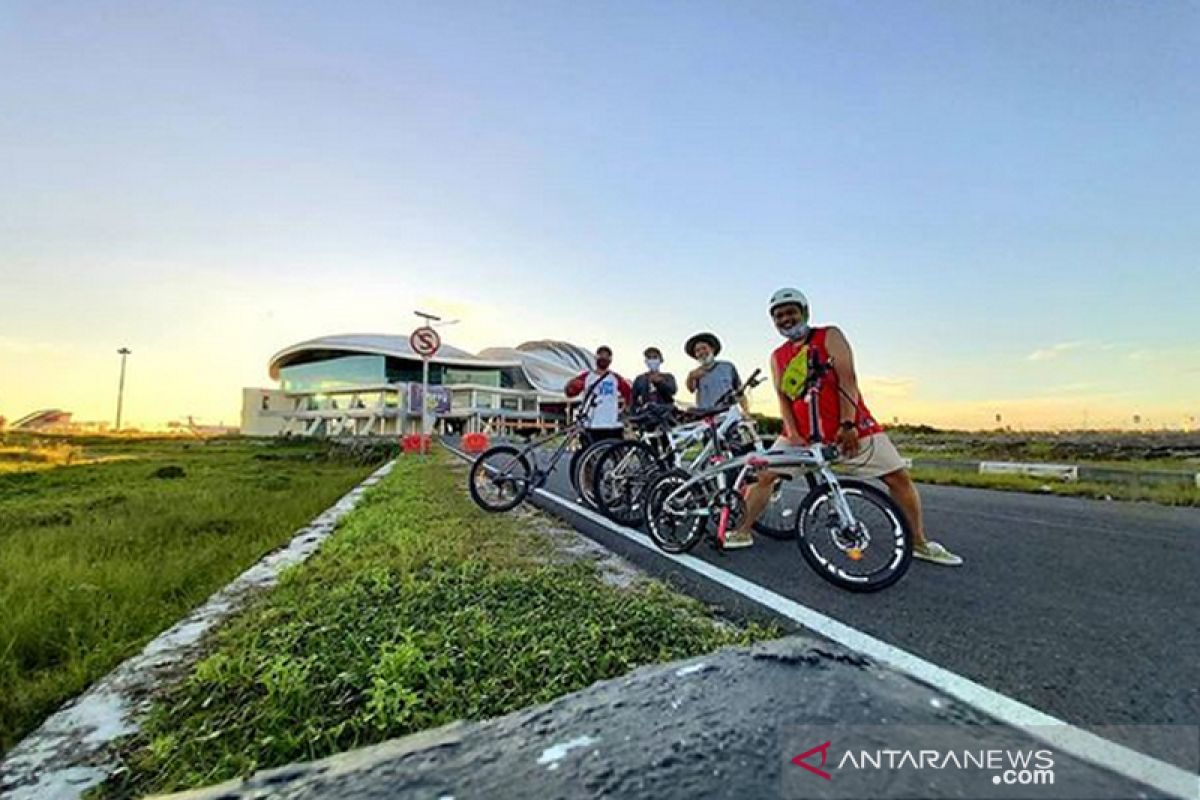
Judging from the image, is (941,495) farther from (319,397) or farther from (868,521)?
(319,397)

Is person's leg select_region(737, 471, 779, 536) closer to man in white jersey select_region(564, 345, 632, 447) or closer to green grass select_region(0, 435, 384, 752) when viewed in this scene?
man in white jersey select_region(564, 345, 632, 447)

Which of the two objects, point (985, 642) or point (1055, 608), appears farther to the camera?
point (1055, 608)

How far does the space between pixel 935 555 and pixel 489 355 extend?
73640mm

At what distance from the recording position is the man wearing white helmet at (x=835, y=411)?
3.45 m

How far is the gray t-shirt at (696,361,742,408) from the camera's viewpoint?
5086 mm

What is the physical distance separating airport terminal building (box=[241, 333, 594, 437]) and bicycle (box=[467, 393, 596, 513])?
164ft

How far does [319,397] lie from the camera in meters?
64.4

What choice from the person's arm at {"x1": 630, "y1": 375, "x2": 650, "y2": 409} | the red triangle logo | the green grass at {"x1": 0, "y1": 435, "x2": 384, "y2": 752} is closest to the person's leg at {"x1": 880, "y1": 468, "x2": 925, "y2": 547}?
the red triangle logo

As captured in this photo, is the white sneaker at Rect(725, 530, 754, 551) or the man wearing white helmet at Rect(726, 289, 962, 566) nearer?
the man wearing white helmet at Rect(726, 289, 962, 566)

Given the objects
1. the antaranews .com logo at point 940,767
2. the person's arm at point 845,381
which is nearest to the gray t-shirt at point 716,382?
the person's arm at point 845,381

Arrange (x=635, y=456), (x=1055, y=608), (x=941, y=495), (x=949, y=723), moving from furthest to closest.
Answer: (x=941, y=495), (x=635, y=456), (x=1055, y=608), (x=949, y=723)

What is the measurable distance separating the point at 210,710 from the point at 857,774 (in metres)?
1.70

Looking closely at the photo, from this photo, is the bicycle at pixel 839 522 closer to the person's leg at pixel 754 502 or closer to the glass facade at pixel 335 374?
the person's leg at pixel 754 502

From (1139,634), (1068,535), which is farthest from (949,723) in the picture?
(1068,535)
